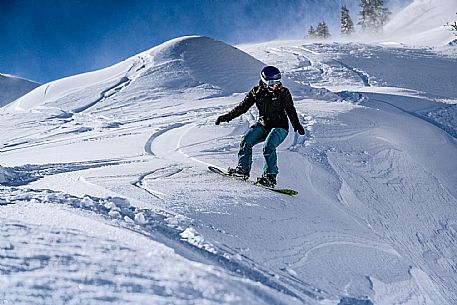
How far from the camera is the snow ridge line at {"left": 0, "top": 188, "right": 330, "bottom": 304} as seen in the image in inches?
116

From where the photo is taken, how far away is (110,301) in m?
2.38

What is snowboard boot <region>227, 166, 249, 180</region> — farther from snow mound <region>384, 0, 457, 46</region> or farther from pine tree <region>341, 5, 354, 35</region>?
pine tree <region>341, 5, 354, 35</region>

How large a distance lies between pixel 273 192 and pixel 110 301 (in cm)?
321

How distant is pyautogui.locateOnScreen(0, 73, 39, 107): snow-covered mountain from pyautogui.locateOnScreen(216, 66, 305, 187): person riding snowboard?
163 ft

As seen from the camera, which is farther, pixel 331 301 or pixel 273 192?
pixel 273 192

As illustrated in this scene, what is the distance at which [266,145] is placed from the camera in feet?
18.9

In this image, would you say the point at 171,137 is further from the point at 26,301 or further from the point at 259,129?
the point at 26,301

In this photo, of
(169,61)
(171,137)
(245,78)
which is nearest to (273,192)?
(171,137)

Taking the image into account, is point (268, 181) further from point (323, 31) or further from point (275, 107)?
point (323, 31)

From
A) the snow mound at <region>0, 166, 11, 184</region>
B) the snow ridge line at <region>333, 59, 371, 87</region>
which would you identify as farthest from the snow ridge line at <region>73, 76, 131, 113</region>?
the snow ridge line at <region>333, 59, 371, 87</region>

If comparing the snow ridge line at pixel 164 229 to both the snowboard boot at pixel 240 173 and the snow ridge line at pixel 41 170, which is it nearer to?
the snow ridge line at pixel 41 170

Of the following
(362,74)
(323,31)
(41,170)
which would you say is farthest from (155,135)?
(323,31)

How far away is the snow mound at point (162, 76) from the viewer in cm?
1689

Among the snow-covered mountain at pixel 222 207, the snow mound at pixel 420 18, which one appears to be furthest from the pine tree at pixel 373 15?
the snow-covered mountain at pixel 222 207
